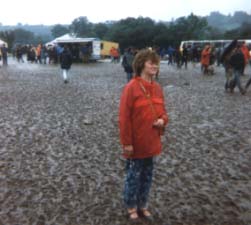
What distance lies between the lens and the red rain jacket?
4.67 m

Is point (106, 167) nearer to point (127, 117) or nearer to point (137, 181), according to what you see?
point (137, 181)

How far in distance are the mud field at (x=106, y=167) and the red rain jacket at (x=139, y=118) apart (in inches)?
33.9

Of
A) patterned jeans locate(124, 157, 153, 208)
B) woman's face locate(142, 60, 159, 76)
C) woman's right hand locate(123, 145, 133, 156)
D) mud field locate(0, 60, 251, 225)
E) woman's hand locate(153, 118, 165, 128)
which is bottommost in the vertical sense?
mud field locate(0, 60, 251, 225)

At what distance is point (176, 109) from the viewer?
12.9 m

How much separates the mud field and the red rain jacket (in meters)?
0.86

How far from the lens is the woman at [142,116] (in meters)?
4.68

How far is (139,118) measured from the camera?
4.70 metres

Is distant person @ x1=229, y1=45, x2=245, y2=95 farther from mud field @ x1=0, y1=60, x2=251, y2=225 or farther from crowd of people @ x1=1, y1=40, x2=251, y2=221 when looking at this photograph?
crowd of people @ x1=1, y1=40, x2=251, y2=221

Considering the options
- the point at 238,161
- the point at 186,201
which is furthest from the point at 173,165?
the point at 186,201

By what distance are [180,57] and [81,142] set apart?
96.2ft

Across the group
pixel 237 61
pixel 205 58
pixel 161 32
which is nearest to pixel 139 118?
pixel 237 61

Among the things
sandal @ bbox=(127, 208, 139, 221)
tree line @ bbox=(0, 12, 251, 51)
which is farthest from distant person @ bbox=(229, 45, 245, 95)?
tree line @ bbox=(0, 12, 251, 51)

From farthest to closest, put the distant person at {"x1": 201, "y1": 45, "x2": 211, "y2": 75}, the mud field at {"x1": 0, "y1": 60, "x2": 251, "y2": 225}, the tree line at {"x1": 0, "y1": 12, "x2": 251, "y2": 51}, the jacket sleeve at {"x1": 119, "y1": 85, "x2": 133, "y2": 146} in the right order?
the tree line at {"x1": 0, "y1": 12, "x2": 251, "y2": 51}, the distant person at {"x1": 201, "y1": 45, "x2": 211, "y2": 75}, the mud field at {"x1": 0, "y1": 60, "x2": 251, "y2": 225}, the jacket sleeve at {"x1": 119, "y1": 85, "x2": 133, "y2": 146}

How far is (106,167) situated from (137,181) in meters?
1.99
